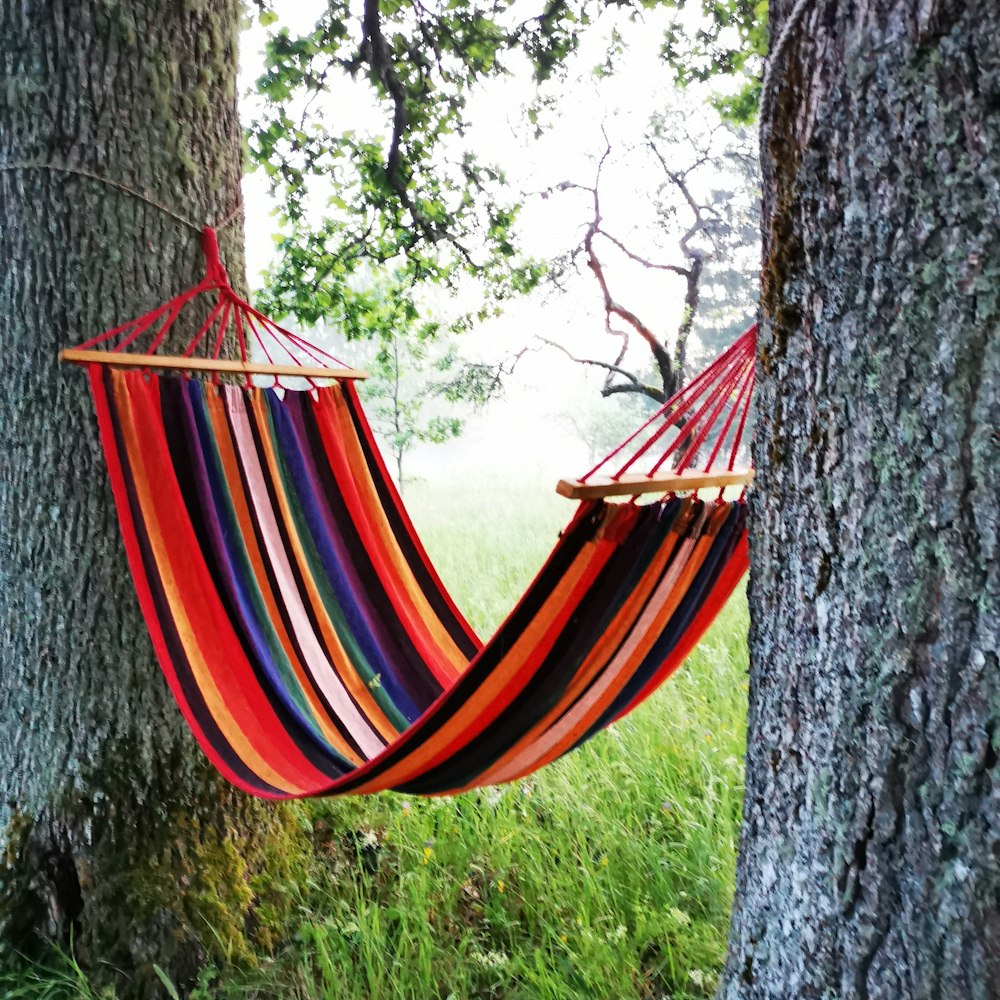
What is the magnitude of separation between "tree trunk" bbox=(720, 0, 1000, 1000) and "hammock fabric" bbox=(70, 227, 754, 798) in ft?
0.66

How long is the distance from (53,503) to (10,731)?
46 cm

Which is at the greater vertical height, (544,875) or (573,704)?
(573,704)

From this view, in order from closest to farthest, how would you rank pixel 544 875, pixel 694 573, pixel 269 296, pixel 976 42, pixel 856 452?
pixel 976 42 < pixel 856 452 < pixel 694 573 < pixel 544 875 < pixel 269 296

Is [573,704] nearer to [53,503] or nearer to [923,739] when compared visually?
[923,739]

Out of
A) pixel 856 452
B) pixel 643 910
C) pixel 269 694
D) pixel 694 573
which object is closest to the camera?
pixel 856 452

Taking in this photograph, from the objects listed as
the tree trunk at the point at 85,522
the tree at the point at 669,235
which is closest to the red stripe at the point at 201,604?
the tree trunk at the point at 85,522

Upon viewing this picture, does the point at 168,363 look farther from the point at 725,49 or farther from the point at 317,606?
the point at 725,49

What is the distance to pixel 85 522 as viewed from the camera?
1422 mm

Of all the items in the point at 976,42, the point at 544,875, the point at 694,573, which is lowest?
the point at 544,875

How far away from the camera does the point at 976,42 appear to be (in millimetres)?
617

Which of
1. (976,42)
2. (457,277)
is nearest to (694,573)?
(976,42)

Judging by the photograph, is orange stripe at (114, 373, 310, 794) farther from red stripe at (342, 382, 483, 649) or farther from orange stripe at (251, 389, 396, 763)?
red stripe at (342, 382, 483, 649)

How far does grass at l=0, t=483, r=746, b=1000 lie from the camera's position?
53.9 inches

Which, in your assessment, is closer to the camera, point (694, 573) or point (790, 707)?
point (790, 707)
